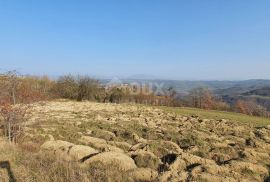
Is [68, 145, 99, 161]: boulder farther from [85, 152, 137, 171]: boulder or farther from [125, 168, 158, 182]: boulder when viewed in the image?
[125, 168, 158, 182]: boulder

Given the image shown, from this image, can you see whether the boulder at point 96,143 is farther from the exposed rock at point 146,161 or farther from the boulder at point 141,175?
the boulder at point 141,175

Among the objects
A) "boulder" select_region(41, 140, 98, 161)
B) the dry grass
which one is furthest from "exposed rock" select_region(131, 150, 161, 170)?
the dry grass

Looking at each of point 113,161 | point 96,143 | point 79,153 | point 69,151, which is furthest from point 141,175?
point 96,143

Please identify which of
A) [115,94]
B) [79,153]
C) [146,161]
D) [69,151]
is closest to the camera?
[79,153]

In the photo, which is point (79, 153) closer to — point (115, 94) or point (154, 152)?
point (154, 152)

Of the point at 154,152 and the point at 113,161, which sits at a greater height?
the point at 113,161

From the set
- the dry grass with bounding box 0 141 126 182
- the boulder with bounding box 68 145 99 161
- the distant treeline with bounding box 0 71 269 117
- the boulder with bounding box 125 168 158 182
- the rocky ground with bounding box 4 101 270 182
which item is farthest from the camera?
the distant treeline with bounding box 0 71 269 117

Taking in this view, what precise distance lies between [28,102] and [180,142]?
8.95 meters

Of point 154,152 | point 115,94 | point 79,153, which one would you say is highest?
point 79,153

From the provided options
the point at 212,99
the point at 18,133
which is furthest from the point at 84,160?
the point at 212,99

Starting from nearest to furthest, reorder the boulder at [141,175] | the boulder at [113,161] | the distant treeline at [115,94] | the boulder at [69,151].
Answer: the boulder at [141,175] → the boulder at [113,161] → the boulder at [69,151] → the distant treeline at [115,94]

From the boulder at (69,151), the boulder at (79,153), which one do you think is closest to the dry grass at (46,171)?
the boulder at (69,151)

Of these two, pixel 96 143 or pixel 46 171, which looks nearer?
pixel 46 171

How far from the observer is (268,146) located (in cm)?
1742
